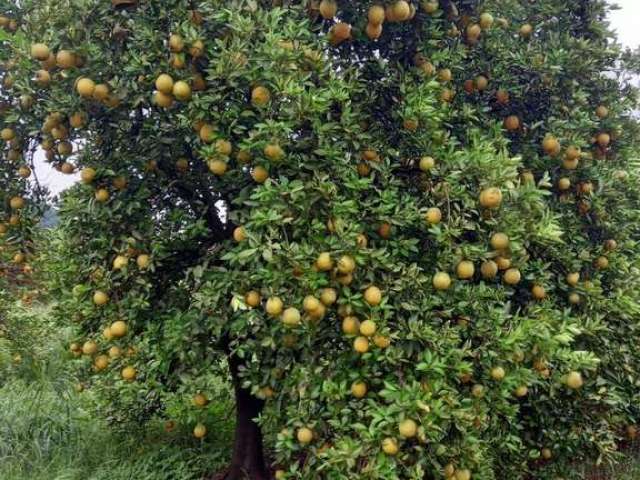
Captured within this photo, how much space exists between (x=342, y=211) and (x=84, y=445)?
3.48 metres

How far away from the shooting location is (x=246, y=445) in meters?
4.32

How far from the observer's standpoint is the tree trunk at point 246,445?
429cm

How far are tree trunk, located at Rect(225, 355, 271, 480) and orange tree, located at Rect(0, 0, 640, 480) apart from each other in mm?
808

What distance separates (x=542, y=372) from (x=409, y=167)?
4.41 feet

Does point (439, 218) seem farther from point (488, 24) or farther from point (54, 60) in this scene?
point (54, 60)

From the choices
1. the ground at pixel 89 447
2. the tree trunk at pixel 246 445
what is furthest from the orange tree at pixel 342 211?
the ground at pixel 89 447

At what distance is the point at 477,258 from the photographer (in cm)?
307

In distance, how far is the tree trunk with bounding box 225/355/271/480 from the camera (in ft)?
14.1

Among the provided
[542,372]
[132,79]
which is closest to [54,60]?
[132,79]

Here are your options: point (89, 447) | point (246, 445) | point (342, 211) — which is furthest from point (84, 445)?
point (342, 211)

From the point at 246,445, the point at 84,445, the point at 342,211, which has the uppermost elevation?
the point at 342,211

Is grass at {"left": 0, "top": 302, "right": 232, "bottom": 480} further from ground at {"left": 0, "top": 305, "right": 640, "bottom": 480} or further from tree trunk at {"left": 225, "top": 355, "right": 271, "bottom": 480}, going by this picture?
tree trunk at {"left": 225, "top": 355, "right": 271, "bottom": 480}

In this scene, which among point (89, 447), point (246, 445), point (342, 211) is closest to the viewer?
point (342, 211)

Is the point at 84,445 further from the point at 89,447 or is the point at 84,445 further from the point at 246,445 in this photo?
the point at 246,445
